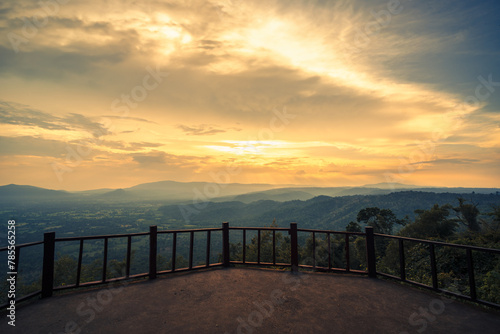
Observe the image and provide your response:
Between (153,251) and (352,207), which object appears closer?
(153,251)

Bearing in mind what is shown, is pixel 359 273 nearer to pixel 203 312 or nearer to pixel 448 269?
pixel 203 312

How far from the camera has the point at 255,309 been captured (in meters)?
3.72

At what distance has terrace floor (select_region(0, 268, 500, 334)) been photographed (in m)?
3.24

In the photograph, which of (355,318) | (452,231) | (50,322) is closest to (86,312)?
(50,322)

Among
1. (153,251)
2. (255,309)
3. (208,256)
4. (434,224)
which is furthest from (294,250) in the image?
(434,224)

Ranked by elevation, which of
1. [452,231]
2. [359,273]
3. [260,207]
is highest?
[359,273]

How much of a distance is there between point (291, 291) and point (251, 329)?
1.46m

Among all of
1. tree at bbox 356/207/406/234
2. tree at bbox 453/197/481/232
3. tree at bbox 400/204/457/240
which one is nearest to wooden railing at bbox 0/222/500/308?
tree at bbox 400/204/457/240

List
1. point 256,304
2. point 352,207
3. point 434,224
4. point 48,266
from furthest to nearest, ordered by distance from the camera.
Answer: point 352,207 → point 434,224 → point 48,266 → point 256,304

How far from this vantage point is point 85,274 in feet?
122

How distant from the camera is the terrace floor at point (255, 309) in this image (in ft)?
10.6

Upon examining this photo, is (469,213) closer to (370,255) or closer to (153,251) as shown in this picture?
(370,255)

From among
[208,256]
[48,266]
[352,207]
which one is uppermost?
[48,266]

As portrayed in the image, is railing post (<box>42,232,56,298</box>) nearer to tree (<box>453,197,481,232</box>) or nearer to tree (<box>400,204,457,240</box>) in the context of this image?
tree (<box>400,204,457,240</box>)
